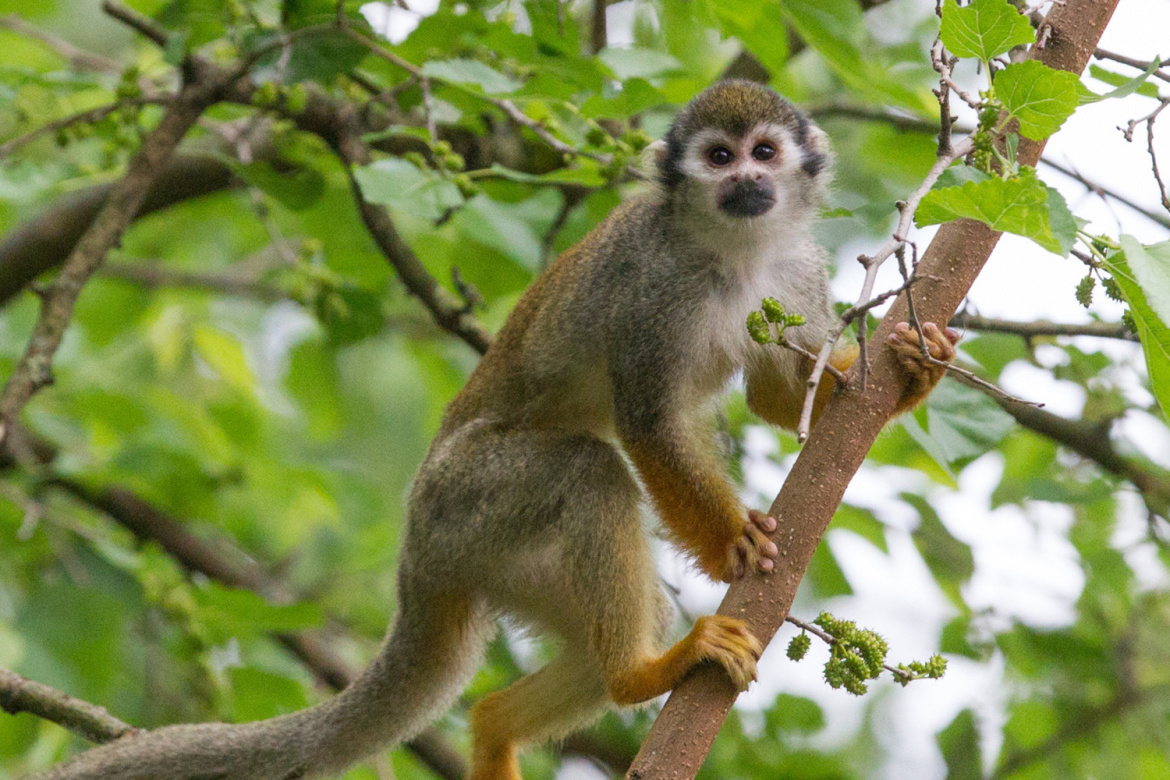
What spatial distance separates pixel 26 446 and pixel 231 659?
1.67 meters

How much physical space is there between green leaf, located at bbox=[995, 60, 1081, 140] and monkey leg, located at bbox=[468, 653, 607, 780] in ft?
8.31

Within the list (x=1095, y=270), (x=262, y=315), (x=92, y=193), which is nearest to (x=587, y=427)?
(x=1095, y=270)

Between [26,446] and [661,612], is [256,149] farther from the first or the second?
[661,612]

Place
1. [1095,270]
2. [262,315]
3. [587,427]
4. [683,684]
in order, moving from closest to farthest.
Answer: [1095,270], [683,684], [587,427], [262,315]

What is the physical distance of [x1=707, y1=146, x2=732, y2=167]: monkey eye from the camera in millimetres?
4219

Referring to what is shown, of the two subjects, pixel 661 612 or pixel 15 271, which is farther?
pixel 15 271

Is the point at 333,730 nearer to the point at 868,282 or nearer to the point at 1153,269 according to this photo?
the point at 868,282

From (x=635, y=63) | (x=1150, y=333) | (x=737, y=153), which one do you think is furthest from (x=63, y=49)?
(x=1150, y=333)

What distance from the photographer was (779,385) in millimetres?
4570

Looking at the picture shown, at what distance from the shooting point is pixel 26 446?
247 inches

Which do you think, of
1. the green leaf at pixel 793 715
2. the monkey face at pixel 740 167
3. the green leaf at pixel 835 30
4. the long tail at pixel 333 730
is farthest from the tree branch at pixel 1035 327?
the long tail at pixel 333 730

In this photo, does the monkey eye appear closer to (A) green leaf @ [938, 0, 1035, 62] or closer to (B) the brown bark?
(A) green leaf @ [938, 0, 1035, 62]

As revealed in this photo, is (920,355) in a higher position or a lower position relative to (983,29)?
lower

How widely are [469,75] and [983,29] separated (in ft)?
6.04
